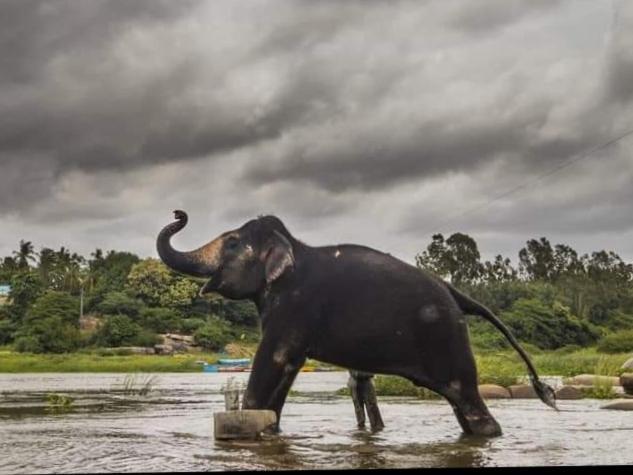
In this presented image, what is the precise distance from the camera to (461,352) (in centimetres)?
1036

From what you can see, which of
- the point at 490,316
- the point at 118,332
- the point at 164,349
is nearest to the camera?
the point at 490,316

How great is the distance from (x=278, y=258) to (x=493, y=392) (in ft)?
36.8

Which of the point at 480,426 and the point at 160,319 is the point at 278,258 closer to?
the point at 480,426

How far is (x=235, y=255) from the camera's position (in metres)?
10.9

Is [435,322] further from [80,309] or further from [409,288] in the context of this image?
[80,309]

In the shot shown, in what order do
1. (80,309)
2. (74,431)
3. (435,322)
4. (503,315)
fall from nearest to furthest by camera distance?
(435,322) → (74,431) → (503,315) → (80,309)

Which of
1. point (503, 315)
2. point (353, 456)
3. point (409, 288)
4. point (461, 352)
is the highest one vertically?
point (503, 315)

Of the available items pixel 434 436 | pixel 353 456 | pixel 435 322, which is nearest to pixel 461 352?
pixel 435 322

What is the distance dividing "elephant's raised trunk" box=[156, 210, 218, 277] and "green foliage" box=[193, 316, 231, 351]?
36.0m

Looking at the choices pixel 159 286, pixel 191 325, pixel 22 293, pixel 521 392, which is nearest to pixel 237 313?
pixel 159 286

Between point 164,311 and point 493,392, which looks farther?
point 164,311

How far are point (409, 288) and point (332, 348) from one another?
1.12 meters

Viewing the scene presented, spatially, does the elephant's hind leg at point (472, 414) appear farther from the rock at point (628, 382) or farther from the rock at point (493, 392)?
the rock at point (493, 392)

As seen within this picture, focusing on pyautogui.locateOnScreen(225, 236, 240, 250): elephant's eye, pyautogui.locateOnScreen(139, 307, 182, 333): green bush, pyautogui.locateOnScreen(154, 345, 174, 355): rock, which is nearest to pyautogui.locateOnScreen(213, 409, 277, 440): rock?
pyautogui.locateOnScreen(225, 236, 240, 250): elephant's eye
